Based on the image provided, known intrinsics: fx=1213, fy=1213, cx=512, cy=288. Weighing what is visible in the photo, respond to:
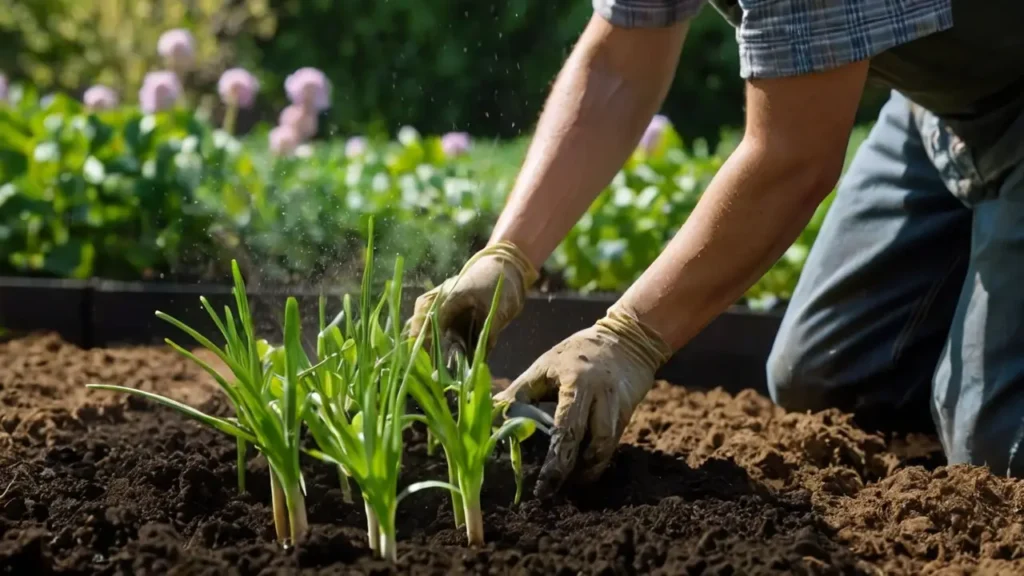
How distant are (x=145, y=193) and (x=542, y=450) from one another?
209 centimetres

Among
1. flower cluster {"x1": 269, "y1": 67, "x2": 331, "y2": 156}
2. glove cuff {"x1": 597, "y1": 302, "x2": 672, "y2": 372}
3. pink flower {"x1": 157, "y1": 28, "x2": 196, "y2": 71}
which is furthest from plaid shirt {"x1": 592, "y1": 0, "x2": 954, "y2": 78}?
pink flower {"x1": 157, "y1": 28, "x2": 196, "y2": 71}

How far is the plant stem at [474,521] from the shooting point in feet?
5.70

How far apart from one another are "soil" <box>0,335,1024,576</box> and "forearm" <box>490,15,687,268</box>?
466mm

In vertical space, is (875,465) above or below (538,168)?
below

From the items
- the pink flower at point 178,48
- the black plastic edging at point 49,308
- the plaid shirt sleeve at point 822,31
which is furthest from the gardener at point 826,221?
the pink flower at point 178,48

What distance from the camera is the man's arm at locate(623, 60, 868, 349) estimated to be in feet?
6.48

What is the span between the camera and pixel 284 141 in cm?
456

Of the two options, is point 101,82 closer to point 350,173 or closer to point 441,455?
point 350,173

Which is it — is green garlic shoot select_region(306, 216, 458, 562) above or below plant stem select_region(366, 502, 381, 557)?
above

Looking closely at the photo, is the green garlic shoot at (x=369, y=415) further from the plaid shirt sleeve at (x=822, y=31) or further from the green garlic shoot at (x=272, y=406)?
the plaid shirt sleeve at (x=822, y=31)

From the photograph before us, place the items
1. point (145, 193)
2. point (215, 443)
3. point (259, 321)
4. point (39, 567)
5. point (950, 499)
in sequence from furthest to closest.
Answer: point (145, 193), point (259, 321), point (215, 443), point (950, 499), point (39, 567)

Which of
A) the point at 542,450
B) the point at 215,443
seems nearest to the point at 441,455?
the point at 542,450

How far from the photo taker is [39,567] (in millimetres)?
1614

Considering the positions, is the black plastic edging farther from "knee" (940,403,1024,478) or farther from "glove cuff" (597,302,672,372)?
"knee" (940,403,1024,478)
